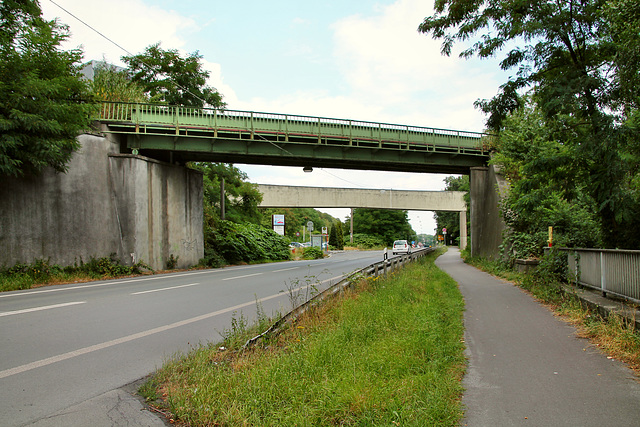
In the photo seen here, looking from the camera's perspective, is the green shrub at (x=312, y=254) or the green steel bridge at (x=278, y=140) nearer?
the green steel bridge at (x=278, y=140)

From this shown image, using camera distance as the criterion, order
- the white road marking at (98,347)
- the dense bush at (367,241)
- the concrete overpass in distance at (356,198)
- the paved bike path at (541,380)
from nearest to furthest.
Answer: the paved bike path at (541,380) < the white road marking at (98,347) < the concrete overpass in distance at (356,198) < the dense bush at (367,241)

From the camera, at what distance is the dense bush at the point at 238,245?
2619cm

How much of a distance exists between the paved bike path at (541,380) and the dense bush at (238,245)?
62.7 feet

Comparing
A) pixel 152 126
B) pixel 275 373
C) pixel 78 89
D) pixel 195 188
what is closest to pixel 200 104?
pixel 195 188

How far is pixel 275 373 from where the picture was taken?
415 centimetres

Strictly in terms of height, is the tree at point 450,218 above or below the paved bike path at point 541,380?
above

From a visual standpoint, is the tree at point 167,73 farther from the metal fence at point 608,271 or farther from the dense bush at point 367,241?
the dense bush at point 367,241

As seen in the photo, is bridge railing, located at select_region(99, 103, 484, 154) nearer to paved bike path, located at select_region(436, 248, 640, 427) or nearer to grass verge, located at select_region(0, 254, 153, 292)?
grass verge, located at select_region(0, 254, 153, 292)

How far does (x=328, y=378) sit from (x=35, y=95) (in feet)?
47.4

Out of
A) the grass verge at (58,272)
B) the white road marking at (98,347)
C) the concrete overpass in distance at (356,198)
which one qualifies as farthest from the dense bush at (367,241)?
the white road marking at (98,347)

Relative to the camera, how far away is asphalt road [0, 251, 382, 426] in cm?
387

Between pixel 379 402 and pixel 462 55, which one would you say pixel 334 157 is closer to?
pixel 462 55

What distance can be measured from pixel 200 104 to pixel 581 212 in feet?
84.2

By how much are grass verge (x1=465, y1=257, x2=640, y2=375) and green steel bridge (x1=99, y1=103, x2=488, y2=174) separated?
41.0ft
